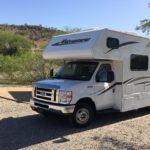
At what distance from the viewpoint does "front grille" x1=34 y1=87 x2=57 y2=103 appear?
9342mm

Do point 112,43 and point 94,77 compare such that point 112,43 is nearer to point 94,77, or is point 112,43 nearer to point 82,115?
point 94,77

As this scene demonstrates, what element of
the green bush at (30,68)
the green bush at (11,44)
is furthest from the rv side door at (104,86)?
the green bush at (11,44)

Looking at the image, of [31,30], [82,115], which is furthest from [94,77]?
[31,30]

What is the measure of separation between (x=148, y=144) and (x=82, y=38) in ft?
13.1

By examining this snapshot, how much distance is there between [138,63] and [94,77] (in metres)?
2.15

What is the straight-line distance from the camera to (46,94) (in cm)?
966

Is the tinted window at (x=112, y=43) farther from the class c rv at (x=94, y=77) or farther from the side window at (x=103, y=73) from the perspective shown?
the side window at (x=103, y=73)

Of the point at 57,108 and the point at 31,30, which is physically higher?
the point at 31,30

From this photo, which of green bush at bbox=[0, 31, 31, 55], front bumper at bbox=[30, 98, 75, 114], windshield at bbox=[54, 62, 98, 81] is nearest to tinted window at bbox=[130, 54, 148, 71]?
windshield at bbox=[54, 62, 98, 81]

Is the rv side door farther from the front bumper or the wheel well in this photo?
the front bumper

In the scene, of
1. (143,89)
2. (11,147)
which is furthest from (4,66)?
(11,147)

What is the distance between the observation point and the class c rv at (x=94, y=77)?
9391mm

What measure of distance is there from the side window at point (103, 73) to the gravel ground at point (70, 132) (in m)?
1.44

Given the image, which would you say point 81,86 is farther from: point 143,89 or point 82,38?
point 143,89
